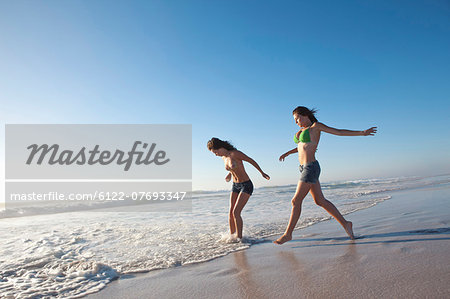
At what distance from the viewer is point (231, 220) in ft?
15.0

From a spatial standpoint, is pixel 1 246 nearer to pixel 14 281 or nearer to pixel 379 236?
pixel 14 281

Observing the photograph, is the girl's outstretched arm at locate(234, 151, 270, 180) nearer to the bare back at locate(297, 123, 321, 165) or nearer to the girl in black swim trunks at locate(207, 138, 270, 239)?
the girl in black swim trunks at locate(207, 138, 270, 239)

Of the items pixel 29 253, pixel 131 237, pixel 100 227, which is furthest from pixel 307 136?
pixel 100 227

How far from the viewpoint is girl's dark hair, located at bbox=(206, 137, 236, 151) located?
185 inches

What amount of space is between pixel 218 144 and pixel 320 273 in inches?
107

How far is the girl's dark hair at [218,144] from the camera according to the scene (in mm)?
4691

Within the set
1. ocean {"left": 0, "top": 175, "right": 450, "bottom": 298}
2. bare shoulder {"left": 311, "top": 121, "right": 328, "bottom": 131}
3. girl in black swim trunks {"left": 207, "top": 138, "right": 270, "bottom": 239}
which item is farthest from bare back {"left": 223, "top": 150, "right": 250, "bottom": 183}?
bare shoulder {"left": 311, "top": 121, "right": 328, "bottom": 131}

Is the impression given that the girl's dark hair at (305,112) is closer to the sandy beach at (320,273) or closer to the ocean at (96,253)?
the sandy beach at (320,273)

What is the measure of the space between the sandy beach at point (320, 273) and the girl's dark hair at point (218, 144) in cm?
172

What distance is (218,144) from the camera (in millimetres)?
4699

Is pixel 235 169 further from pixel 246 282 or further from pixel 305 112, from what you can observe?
pixel 246 282

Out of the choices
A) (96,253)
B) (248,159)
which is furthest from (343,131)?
(96,253)

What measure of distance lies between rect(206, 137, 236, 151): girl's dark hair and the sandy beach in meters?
1.72

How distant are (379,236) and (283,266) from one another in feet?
6.15
